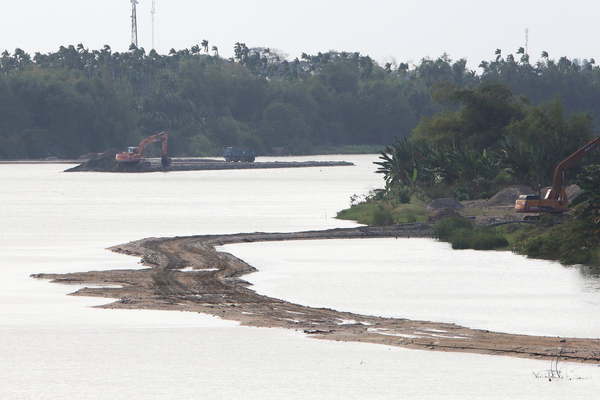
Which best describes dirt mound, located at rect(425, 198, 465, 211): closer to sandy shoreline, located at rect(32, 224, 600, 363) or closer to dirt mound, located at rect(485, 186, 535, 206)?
dirt mound, located at rect(485, 186, 535, 206)

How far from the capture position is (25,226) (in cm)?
3900

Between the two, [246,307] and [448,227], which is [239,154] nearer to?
[448,227]

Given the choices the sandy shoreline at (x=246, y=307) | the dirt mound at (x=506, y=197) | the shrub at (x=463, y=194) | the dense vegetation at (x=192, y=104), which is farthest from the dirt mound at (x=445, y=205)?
the dense vegetation at (x=192, y=104)

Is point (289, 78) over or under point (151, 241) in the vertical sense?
over

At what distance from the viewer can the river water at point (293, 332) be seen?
10938 millimetres

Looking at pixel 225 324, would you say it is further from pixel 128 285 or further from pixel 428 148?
pixel 428 148

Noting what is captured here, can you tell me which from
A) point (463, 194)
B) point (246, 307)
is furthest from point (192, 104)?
point (246, 307)

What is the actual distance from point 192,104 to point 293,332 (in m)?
156

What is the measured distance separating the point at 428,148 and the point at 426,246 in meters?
23.5

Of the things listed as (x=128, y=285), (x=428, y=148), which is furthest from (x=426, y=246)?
(x=428, y=148)

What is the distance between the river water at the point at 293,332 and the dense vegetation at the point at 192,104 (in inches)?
4270

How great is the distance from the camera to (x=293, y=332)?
14367 millimetres

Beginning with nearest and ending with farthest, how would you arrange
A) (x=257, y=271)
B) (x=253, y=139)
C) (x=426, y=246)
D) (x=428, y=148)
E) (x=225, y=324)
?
1. (x=225, y=324)
2. (x=257, y=271)
3. (x=426, y=246)
4. (x=428, y=148)
5. (x=253, y=139)

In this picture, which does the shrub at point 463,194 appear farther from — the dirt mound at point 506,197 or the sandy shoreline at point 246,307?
the sandy shoreline at point 246,307
